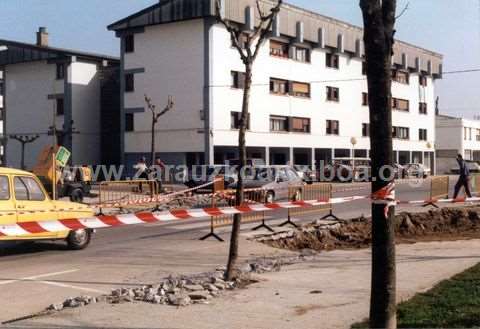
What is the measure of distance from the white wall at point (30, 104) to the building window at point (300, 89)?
18.1 meters

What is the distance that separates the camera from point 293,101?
5128 centimetres

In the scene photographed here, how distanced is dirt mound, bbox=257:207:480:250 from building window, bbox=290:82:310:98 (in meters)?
33.1

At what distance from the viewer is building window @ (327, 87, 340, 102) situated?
5612 cm

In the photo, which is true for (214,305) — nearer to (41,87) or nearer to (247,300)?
(247,300)

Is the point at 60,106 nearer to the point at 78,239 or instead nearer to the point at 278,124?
the point at 278,124

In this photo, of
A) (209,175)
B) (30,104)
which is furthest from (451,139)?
(209,175)

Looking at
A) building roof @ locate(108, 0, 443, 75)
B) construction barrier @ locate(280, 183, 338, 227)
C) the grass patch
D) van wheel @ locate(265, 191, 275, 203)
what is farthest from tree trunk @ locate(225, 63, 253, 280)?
building roof @ locate(108, 0, 443, 75)

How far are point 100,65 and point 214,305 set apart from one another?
153ft

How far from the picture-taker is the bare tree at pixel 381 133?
5.22 metres

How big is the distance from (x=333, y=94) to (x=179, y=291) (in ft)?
164

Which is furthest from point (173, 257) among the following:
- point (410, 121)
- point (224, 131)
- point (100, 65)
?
point (410, 121)

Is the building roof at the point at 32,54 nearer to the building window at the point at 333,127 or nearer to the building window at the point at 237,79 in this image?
the building window at the point at 237,79

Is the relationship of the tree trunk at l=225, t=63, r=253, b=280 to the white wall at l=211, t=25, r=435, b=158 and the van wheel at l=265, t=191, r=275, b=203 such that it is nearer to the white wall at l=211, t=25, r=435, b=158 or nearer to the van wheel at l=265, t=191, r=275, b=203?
the van wheel at l=265, t=191, r=275, b=203

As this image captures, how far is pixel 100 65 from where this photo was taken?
169 feet
